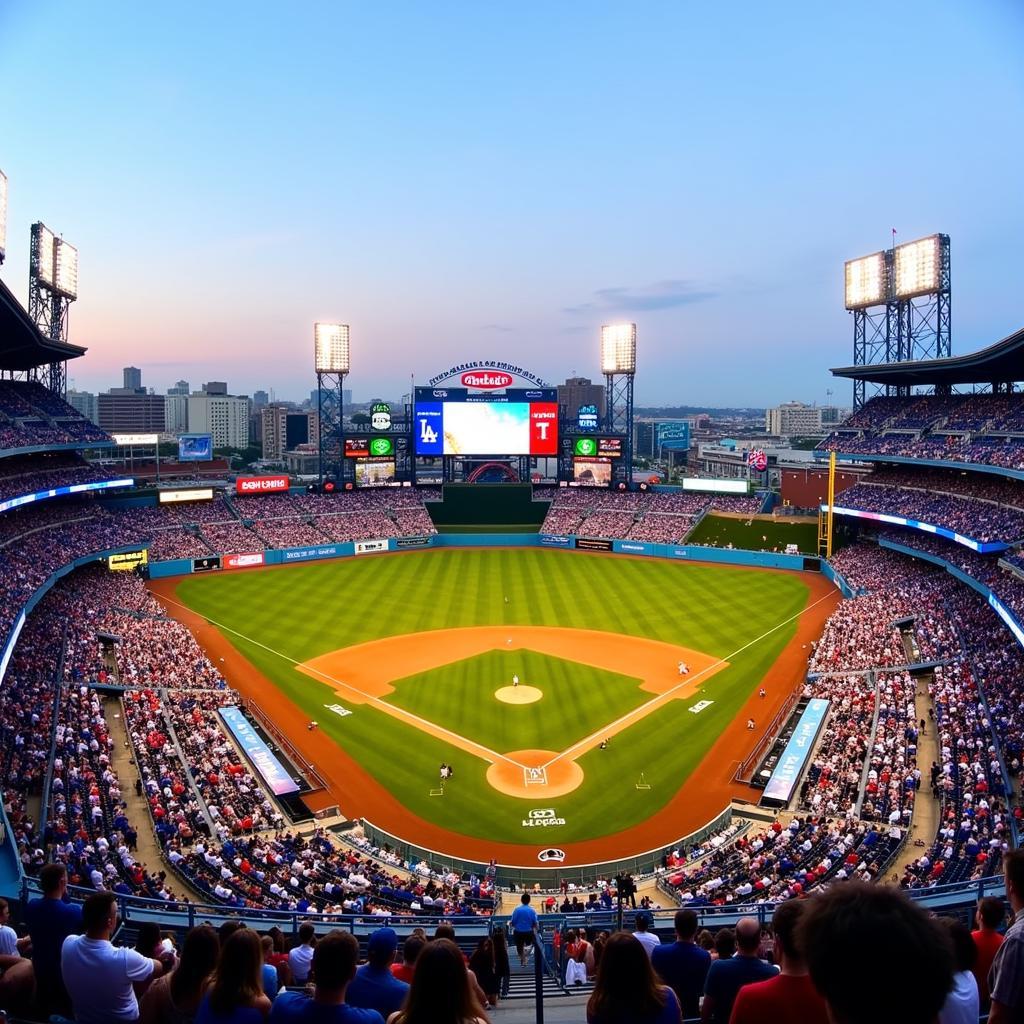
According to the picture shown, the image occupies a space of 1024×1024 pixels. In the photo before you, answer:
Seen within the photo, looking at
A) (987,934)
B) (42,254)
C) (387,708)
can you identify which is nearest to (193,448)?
(42,254)

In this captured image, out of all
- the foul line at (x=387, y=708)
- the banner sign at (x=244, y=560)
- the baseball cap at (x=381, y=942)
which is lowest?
the foul line at (x=387, y=708)

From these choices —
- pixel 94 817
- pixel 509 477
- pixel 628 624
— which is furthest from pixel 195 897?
pixel 509 477

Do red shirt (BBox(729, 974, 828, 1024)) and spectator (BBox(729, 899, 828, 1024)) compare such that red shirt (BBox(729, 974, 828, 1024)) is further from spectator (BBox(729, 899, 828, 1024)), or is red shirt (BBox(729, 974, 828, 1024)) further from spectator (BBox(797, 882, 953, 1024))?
spectator (BBox(797, 882, 953, 1024))

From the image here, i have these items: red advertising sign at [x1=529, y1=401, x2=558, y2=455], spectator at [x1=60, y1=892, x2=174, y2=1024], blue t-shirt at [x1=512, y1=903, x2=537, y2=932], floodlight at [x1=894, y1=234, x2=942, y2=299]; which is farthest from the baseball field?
floodlight at [x1=894, y1=234, x2=942, y2=299]

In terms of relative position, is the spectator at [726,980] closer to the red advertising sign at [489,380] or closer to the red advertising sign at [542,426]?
the red advertising sign at [489,380]

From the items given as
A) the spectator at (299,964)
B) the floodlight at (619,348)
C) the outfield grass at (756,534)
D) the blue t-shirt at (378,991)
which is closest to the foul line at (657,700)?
the outfield grass at (756,534)

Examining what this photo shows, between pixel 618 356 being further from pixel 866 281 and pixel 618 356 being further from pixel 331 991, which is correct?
pixel 331 991
